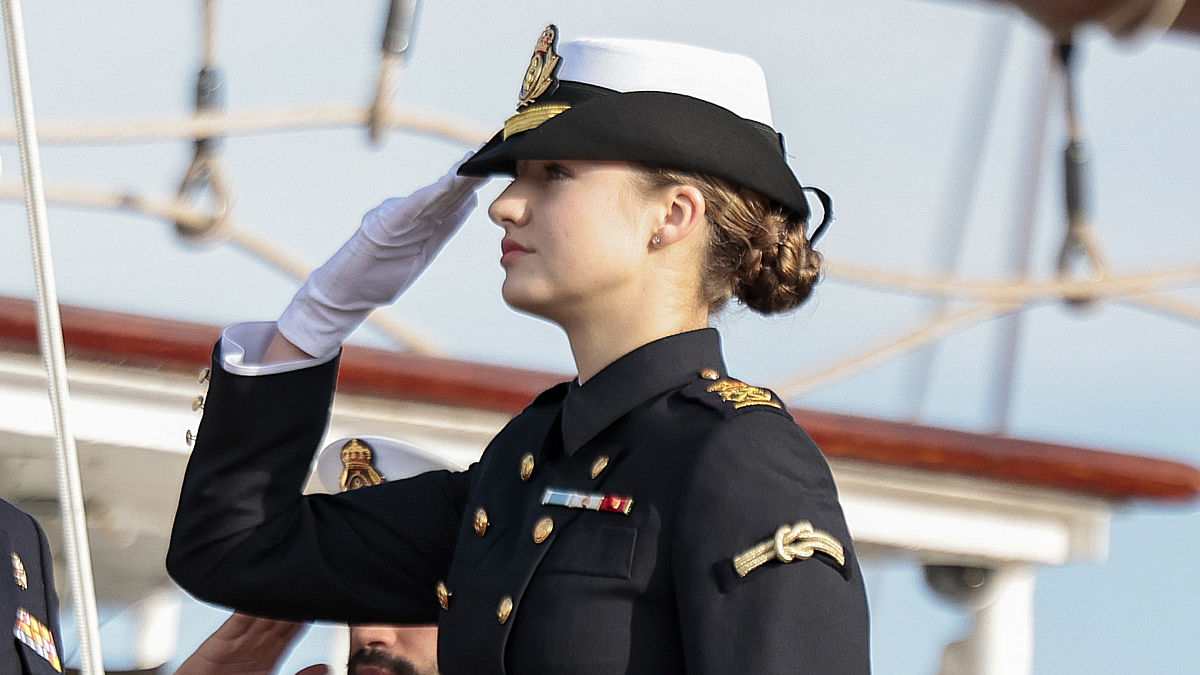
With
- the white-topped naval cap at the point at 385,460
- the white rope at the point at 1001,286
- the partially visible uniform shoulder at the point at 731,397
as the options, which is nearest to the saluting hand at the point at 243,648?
the white-topped naval cap at the point at 385,460

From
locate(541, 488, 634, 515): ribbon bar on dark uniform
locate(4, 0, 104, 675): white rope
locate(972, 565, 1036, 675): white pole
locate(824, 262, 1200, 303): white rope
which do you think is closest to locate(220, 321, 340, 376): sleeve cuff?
locate(4, 0, 104, 675): white rope

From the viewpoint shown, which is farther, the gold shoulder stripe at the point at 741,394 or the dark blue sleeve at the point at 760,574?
the gold shoulder stripe at the point at 741,394

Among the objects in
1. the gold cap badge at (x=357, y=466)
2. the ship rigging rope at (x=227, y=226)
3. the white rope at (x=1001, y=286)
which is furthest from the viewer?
the white rope at (x=1001, y=286)

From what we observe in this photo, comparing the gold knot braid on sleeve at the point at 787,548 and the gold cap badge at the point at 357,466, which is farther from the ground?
the gold cap badge at the point at 357,466

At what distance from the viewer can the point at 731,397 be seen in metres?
1.77

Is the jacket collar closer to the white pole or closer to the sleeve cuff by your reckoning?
the sleeve cuff

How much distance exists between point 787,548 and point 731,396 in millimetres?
222

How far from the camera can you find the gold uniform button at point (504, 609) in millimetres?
1734

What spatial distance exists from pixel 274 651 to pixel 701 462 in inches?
57.7

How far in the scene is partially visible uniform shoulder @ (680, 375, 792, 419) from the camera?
5.71 feet

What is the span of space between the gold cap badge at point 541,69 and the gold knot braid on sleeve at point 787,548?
56 centimetres

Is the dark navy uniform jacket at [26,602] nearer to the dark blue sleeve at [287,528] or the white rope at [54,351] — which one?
the dark blue sleeve at [287,528]

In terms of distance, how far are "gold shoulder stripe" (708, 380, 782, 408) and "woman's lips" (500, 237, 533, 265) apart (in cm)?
23

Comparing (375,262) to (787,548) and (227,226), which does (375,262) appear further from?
(227,226)
